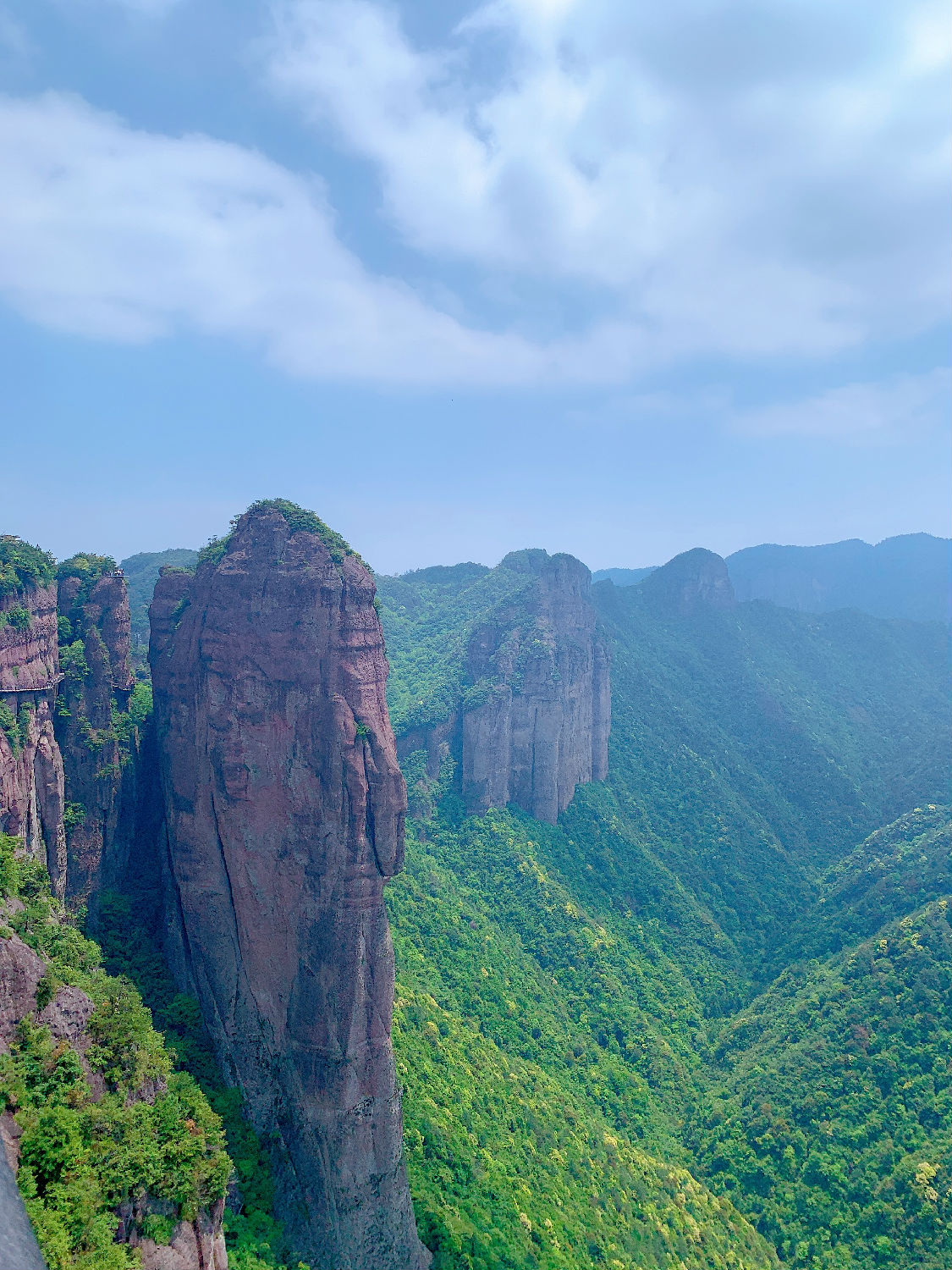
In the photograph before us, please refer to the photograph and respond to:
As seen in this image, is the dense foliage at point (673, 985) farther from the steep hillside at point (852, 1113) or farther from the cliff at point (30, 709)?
the cliff at point (30, 709)

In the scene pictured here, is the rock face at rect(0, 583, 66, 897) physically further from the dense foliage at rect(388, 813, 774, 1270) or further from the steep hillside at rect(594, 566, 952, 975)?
the steep hillside at rect(594, 566, 952, 975)

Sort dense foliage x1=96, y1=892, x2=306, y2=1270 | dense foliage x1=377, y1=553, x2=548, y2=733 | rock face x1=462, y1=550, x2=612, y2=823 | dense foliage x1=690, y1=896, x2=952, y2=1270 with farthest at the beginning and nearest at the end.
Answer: dense foliage x1=377, y1=553, x2=548, y2=733
rock face x1=462, y1=550, x2=612, y2=823
dense foliage x1=690, y1=896, x2=952, y2=1270
dense foliage x1=96, y1=892, x2=306, y2=1270

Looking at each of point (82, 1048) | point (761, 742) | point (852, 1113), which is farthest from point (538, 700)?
point (82, 1048)

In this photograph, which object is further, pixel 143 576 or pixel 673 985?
pixel 143 576

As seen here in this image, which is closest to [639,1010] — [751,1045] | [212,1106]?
[751,1045]

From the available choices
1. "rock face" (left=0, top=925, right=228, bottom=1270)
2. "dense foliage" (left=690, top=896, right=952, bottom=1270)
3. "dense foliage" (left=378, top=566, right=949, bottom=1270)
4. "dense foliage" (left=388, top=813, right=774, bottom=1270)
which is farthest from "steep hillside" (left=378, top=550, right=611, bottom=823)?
"rock face" (left=0, top=925, right=228, bottom=1270)

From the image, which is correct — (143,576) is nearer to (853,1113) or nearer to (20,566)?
(20,566)

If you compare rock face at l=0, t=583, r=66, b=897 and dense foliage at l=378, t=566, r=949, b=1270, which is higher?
rock face at l=0, t=583, r=66, b=897

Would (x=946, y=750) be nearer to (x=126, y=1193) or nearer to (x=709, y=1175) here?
(x=709, y=1175)
